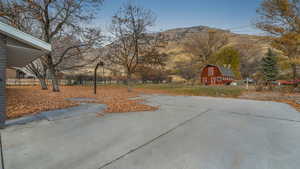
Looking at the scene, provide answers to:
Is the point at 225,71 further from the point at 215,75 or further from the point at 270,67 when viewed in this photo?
the point at 270,67

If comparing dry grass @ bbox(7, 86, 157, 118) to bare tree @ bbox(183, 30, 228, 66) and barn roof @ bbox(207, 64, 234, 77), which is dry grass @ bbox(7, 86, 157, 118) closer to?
barn roof @ bbox(207, 64, 234, 77)

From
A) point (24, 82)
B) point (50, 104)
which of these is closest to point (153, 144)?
point (50, 104)

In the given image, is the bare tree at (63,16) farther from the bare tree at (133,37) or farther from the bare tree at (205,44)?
the bare tree at (205,44)

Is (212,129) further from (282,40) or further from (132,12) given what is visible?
(282,40)

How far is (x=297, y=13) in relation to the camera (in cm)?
1009

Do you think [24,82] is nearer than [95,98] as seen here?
No

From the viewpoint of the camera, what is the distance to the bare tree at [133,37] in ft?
38.4

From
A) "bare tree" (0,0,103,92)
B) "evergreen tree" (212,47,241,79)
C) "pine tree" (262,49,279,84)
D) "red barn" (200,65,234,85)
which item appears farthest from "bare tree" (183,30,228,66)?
"bare tree" (0,0,103,92)

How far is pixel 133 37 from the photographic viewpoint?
11852 millimetres

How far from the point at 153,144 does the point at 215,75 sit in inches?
956

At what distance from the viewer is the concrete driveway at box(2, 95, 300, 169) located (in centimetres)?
174

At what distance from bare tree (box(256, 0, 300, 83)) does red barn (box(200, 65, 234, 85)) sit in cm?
1168

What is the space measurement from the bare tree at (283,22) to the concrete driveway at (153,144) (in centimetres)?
1088

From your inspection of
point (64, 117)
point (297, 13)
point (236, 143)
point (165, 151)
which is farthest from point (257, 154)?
point (297, 13)
